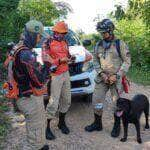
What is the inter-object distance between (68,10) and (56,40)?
17541 mm

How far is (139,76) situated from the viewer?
47.8ft

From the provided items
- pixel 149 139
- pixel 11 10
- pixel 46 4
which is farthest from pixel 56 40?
pixel 46 4

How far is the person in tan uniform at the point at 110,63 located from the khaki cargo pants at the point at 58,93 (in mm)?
545

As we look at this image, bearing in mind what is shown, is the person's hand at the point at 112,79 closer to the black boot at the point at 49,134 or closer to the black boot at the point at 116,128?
the black boot at the point at 116,128

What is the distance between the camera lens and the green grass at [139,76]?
541 inches

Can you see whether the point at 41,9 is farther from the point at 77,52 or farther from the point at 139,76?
the point at 77,52

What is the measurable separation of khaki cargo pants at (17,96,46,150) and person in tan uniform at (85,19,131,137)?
5.69 ft

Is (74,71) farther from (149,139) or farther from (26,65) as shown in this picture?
(26,65)

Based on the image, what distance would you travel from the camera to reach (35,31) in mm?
6320

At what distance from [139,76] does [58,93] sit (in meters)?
7.10

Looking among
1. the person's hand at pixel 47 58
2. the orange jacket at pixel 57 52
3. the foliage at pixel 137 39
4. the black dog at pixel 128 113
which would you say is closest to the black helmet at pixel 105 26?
the orange jacket at pixel 57 52

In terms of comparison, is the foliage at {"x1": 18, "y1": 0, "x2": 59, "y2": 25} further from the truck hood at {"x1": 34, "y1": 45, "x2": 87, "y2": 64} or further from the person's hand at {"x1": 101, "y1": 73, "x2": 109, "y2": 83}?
the person's hand at {"x1": 101, "y1": 73, "x2": 109, "y2": 83}

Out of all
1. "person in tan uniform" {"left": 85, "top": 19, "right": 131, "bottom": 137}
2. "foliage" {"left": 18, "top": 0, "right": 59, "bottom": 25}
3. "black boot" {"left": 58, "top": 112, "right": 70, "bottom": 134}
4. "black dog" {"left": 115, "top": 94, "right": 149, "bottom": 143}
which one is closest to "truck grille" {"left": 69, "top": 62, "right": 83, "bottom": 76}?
"person in tan uniform" {"left": 85, "top": 19, "right": 131, "bottom": 137}

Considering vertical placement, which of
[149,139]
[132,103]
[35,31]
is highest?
[35,31]
